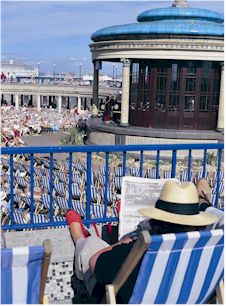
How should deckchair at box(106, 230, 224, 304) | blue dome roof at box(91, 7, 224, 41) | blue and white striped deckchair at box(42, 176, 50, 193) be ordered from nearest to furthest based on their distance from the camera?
1. deckchair at box(106, 230, 224, 304)
2. blue and white striped deckchair at box(42, 176, 50, 193)
3. blue dome roof at box(91, 7, 224, 41)

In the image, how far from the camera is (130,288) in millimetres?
3043

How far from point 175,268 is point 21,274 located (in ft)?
3.21

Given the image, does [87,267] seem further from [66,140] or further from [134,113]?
[66,140]

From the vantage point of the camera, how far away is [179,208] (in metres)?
3.23

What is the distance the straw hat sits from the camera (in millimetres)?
3170

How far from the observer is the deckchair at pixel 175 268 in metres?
2.82

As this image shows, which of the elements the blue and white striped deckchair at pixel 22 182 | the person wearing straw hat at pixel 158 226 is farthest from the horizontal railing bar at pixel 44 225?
the blue and white striped deckchair at pixel 22 182

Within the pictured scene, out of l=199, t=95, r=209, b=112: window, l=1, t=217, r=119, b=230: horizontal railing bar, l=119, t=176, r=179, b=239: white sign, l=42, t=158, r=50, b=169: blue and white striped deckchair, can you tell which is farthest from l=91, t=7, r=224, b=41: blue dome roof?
l=119, t=176, r=179, b=239: white sign

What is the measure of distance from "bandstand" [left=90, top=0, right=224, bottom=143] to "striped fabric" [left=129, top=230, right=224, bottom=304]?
18.3 metres

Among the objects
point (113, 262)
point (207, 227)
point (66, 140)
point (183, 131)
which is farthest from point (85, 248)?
point (66, 140)

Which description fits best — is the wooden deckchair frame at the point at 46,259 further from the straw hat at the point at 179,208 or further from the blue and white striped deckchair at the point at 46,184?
the blue and white striped deckchair at the point at 46,184

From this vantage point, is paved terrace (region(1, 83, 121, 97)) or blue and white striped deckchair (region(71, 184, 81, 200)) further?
paved terrace (region(1, 83, 121, 97))

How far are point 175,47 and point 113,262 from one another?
1921 centimetres

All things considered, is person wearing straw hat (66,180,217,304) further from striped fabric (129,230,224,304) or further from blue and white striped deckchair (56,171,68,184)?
blue and white striped deckchair (56,171,68,184)
